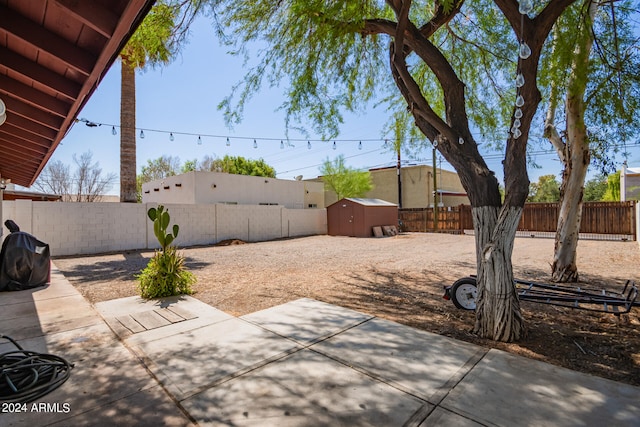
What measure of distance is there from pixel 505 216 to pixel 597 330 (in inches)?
73.4

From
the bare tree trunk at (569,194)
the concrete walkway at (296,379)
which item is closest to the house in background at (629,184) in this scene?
the bare tree trunk at (569,194)

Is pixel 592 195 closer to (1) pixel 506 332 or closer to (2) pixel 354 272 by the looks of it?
(2) pixel 354 272

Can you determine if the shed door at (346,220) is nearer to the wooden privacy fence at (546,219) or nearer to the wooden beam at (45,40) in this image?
the wooden privacy fence at (546,219)

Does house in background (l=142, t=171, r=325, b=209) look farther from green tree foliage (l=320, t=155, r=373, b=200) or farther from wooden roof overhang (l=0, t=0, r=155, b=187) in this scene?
wooden roof overhang (l=0, t=0, r=155, b=187)

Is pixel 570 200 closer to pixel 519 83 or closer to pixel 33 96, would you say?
pixel 519 83

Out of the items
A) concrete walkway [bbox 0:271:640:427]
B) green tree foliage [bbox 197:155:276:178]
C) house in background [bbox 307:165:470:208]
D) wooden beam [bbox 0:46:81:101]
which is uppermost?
green tree foliage [bbox 197:155:276:178]

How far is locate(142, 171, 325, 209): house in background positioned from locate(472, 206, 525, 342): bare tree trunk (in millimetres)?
17140

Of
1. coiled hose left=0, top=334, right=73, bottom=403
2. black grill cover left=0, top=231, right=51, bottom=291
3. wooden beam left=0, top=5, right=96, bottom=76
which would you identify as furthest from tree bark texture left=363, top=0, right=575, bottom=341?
black grill cover left=0, top=231, right=51, bottom=291

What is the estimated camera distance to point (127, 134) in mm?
12242

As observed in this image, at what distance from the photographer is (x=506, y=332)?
329 cm

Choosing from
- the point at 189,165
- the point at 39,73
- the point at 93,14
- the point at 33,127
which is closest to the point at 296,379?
the point at 93,14

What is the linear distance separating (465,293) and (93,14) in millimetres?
5155

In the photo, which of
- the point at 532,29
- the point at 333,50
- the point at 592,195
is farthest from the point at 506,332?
the point at 592,195

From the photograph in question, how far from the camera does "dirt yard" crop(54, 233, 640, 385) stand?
317cm
